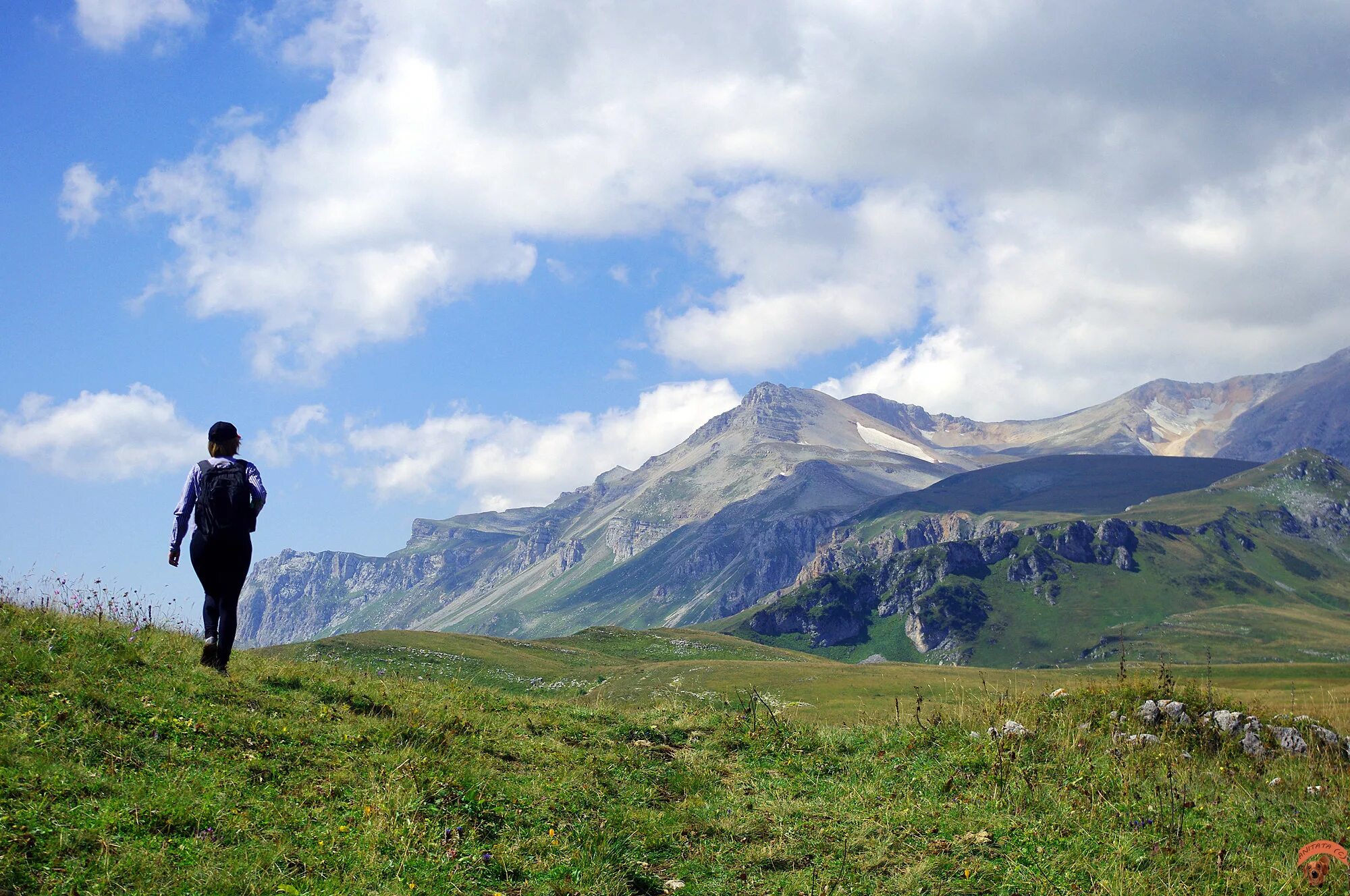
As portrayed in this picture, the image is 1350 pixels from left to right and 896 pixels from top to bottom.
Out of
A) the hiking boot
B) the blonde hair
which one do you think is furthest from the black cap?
the hiking boot

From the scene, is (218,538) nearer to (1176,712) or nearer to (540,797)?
(540,797)

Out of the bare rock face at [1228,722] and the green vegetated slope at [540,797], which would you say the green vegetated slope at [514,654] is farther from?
the bare rock face at [1228,722]

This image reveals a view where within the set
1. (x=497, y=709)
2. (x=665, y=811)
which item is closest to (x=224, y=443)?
(x=497, y=709)

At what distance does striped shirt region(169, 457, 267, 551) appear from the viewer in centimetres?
1301

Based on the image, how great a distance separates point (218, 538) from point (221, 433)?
5.64 feet

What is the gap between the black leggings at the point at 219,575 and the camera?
41.8 feet

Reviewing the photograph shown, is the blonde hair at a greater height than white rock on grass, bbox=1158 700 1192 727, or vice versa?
the blonde hair

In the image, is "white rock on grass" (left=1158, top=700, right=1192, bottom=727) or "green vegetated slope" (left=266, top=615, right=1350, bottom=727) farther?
"green vegetated slope" (left=266, top=615, right=1350, bottom=727)

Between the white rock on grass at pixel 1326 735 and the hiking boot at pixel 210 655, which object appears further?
the white rock on grass at pixel 1326 735

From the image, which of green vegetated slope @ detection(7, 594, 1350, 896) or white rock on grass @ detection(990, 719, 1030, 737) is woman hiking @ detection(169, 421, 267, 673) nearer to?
green vegetated slope @ detection(7, 594, 1350, 896)

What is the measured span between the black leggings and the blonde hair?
1250 millimetres

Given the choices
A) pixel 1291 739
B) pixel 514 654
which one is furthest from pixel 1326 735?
pixel 514 654

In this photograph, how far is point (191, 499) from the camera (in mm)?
13055

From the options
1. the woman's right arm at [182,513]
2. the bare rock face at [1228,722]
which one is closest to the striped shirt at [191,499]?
the woman's right arm at [182,513]
